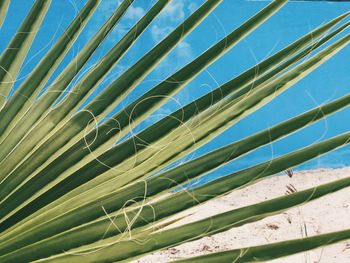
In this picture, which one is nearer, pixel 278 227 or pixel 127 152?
pixel 127 152

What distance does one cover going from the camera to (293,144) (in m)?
5.81

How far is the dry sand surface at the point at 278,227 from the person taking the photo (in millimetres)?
3766

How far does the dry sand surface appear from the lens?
3.77 metres

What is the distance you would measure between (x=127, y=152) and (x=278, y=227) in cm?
364

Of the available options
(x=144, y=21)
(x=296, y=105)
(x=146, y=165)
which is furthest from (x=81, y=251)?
(x=296, y=105)

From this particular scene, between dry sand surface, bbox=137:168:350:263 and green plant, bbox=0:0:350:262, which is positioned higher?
dry sand surface, bbox=137:168:350:263

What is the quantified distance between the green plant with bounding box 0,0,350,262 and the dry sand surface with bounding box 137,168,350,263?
2740 mm

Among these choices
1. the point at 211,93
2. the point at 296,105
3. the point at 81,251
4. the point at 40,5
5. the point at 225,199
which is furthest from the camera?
the point at 296,105

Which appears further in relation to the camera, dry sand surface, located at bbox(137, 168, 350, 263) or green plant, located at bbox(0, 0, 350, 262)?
dry sand surface, located at bbox(137, 168, 350, 263)

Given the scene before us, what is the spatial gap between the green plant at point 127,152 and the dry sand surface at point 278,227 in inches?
108

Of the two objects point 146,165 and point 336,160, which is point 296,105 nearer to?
point 336,160

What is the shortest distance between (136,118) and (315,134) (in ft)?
16.8

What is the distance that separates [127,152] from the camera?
2.76 ft

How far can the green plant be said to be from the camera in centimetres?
71
